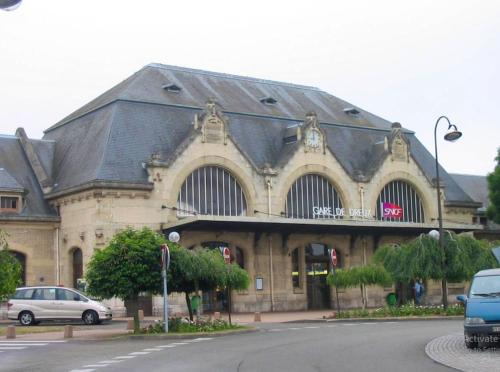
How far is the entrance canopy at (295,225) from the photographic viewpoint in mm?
40250

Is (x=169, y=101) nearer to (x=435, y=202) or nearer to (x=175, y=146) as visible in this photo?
(x=175, y=146)

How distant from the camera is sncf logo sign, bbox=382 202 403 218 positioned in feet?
165

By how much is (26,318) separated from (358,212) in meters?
21.4

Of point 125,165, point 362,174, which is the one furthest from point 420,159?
point 125,165

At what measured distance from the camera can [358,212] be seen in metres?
48.7

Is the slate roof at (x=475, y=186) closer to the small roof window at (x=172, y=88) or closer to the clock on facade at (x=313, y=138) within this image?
the clock on facade at (x=313, y=138)

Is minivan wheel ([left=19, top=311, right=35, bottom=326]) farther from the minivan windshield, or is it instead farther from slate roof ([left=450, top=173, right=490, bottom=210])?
slate roof ([left=450, top=173, right=490, bottom=210])

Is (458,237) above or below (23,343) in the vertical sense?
above

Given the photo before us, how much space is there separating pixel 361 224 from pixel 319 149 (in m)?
5.25

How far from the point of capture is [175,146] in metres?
44.0

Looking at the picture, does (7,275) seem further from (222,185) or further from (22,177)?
(222,185)

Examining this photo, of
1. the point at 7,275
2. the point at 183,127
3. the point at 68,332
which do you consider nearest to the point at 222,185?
the point at 183,127

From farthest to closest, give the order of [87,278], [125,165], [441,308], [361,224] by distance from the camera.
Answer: [361,224] < [125,165] < [441,308] < [87,278]

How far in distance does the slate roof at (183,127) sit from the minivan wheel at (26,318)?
26.4ft
